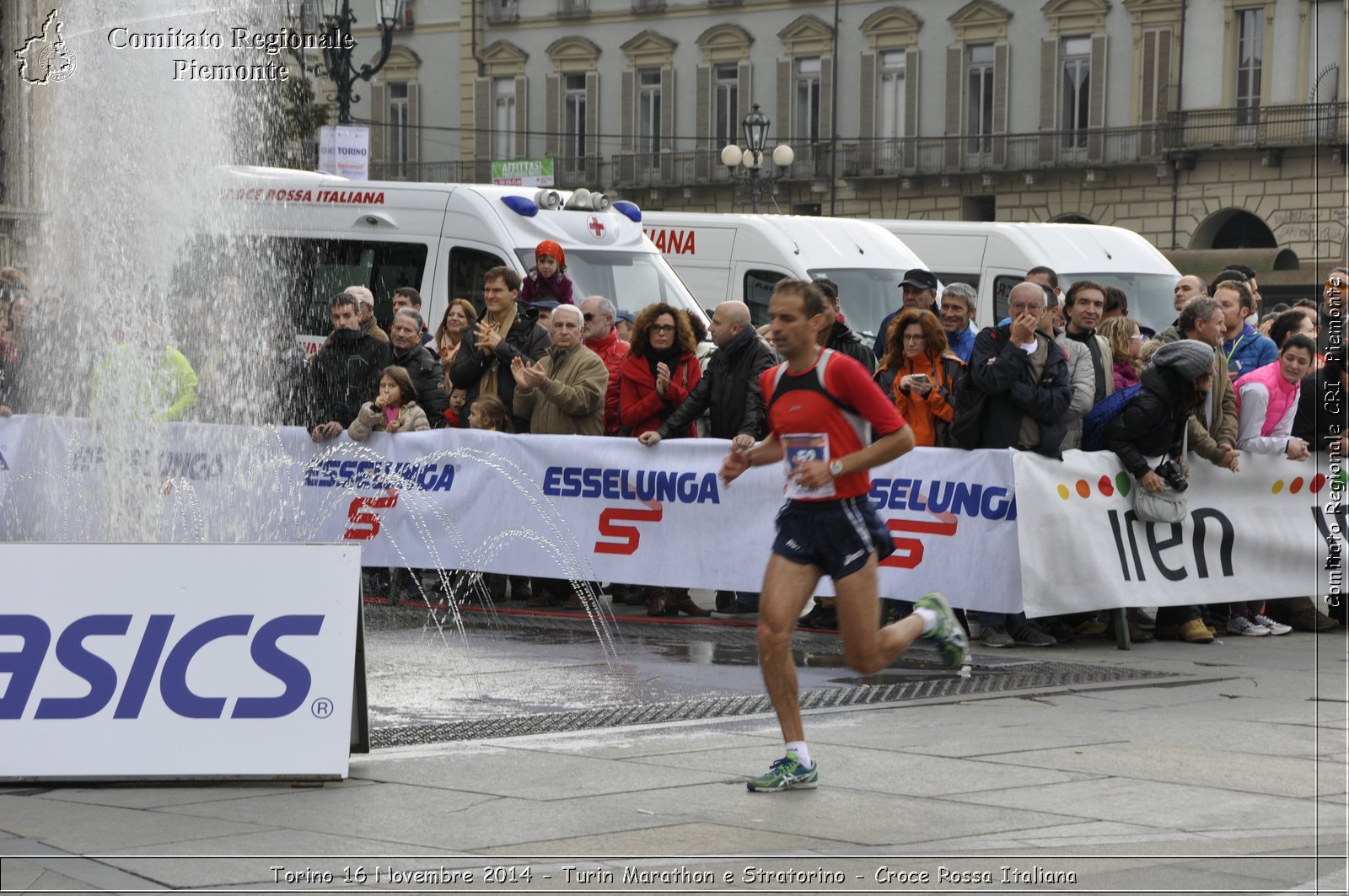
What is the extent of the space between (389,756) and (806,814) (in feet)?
6.23

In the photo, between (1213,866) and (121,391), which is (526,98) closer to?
(121,391)

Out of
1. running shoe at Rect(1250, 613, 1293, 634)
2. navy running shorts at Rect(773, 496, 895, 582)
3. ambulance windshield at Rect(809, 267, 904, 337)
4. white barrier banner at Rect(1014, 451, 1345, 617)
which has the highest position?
ambulance windshield at Rect(809, 267, 904, 337)

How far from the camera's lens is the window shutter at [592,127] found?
61.8 m

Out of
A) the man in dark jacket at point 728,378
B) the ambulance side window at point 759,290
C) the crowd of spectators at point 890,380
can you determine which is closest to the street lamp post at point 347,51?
the ambulance side window at point 759,290

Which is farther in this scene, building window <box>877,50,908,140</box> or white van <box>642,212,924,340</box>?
building window <box>877,50,908,140</box>

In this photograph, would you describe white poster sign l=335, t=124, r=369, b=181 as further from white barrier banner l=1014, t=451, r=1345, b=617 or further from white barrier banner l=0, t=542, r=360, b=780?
white barrier banner l=0, t=542, r=360, b=780

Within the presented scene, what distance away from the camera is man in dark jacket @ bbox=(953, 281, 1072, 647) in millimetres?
11344

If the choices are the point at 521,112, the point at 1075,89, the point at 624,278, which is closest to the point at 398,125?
the point at 521,112

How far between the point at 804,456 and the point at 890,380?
4.67 m

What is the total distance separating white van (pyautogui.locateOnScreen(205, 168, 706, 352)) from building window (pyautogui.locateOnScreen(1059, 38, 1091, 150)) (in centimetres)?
3767

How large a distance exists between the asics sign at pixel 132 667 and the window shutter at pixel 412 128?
5559 cm

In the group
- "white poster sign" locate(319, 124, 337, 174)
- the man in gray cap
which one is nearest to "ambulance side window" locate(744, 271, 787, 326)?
"white poster sign" locate(319, 124, 337, 174)

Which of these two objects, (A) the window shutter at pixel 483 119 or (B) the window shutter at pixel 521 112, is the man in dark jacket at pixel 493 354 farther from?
(B) the window shutter at pixel 521 112

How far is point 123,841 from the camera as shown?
643cm
